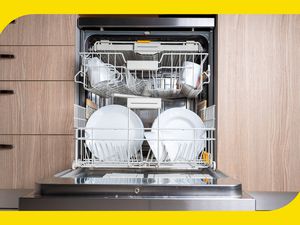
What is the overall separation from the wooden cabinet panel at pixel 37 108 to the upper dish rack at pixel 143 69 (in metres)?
0.12

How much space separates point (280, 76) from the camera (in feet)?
5.69

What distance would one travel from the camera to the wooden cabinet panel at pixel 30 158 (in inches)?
69.0

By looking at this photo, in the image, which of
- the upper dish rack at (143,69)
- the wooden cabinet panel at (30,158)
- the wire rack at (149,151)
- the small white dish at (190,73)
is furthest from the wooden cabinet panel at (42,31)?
the small white dish at (190,73)

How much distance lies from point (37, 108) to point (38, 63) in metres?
0.22

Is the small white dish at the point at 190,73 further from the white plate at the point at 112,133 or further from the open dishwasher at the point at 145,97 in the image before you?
the white plate at the point at 112,133

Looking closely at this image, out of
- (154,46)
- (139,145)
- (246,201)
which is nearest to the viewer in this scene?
(246,201)

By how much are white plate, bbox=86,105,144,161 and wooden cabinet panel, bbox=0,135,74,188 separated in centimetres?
13

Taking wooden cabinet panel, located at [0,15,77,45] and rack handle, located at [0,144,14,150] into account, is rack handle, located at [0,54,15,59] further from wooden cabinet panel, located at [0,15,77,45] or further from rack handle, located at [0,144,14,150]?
rack handle, located at [0,144,14,150]

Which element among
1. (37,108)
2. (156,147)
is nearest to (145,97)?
(156,147)

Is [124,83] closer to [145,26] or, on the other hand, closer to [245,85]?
[145,26]

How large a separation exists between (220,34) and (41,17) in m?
0.86

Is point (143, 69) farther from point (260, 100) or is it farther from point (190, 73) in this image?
point (260, 100)

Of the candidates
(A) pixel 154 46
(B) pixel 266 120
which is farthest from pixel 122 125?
(B) pixel 266 120

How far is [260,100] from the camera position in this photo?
1.73 m
